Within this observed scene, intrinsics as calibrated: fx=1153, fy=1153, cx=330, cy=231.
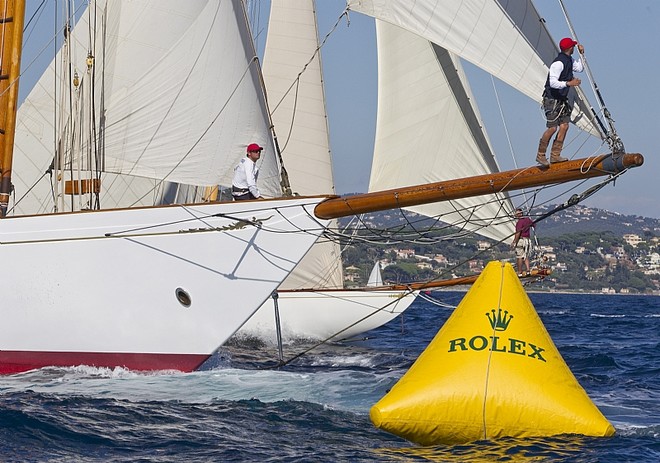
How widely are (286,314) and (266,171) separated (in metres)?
7.88

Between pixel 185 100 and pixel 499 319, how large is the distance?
675 centimetres

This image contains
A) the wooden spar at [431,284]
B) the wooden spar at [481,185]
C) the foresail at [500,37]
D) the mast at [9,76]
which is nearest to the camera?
the wooden spar at [481,185]

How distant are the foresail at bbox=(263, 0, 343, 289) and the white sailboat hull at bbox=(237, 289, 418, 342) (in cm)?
116

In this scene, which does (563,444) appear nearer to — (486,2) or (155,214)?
(486,2)

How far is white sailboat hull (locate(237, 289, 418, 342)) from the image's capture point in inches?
951

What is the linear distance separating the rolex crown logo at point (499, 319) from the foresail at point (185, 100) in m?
5.78

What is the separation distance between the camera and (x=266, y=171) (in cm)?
1694

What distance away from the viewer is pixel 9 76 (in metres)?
Result: 17.6

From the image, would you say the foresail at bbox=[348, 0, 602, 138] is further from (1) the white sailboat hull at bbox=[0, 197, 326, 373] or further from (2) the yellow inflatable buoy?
(2) the yellow inflatable buoy

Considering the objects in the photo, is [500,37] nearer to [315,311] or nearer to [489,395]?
[489,395]

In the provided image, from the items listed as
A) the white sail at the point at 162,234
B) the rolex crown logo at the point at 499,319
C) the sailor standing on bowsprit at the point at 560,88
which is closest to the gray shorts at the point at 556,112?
the sailor standing on bowsprit at the point at 560,88

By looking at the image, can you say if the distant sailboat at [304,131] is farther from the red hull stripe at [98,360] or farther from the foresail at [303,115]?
the red hull stripe at [98,360]

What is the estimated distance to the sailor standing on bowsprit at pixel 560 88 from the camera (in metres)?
12.9

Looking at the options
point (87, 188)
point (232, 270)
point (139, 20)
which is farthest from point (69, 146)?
point (232, 270)
